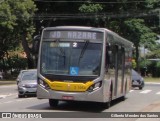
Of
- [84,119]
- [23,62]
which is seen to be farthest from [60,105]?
[23,62]

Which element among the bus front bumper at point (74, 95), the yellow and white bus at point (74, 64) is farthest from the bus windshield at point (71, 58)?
the bus front bumper at point (74, 95)

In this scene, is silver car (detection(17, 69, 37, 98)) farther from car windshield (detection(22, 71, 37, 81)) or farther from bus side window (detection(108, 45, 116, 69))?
bus side window (detection(108, 45, 116, 69))

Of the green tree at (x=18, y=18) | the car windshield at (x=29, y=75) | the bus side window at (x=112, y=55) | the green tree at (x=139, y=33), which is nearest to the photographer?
the bus side window at (x=112, y=55)

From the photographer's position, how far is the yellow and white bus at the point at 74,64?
1997cm

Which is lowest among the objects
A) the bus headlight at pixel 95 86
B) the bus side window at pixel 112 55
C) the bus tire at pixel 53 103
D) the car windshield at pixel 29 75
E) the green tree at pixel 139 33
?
the green tree at pixel 139 33

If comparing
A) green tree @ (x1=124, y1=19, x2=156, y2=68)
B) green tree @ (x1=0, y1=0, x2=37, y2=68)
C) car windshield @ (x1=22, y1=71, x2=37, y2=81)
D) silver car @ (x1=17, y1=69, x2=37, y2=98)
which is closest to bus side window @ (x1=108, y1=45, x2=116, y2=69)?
silver car @ (x1=17, y1=69, x2=37, y2=98)

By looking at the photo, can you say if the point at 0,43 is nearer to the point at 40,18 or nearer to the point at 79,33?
the point at 40,18

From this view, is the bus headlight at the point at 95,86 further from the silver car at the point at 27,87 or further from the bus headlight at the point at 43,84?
the silver car at the point at 27,87

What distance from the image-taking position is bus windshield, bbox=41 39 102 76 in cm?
2012

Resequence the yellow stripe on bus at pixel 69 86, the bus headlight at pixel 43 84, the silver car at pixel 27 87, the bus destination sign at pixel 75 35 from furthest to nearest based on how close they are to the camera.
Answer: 1. the silver car at pixel 27 87
2. the bus destination sign at pixel 75 35
3. the bus headlight at pixel 43 84
4. the yellow stripe on bus at pixel 69 86

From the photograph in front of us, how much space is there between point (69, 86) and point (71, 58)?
1.08 meters

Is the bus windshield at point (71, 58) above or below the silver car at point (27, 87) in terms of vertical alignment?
above

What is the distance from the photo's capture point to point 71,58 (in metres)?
20.2

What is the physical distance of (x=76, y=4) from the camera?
65.0 metres
